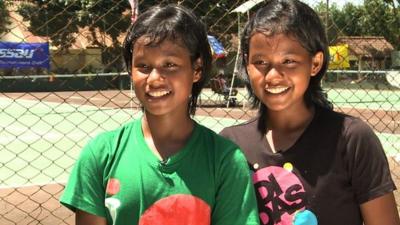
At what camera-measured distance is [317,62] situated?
1.80 m

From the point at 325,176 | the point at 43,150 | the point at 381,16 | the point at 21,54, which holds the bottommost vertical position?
the point at 43,150

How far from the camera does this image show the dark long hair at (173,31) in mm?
1588

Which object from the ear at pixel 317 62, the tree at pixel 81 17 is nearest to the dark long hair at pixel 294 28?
the ear at pixel 317 62

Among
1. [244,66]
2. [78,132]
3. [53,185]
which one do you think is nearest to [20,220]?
[53,185]

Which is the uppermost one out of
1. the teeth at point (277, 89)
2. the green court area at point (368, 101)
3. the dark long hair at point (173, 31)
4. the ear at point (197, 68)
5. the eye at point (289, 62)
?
the dark long hair at point (173, 31)

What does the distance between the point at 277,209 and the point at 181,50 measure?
55 cm

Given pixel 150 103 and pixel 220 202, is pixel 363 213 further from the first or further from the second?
pixel 150 103

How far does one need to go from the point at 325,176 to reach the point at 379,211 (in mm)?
189

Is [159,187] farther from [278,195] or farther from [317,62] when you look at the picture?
[317,62]

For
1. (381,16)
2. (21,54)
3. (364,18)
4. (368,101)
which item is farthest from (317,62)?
(368,101)

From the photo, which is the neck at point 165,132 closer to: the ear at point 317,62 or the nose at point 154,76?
the nose at point 154,76

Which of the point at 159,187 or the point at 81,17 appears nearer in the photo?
the point at 159,187

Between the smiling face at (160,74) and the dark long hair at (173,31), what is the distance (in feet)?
0.06

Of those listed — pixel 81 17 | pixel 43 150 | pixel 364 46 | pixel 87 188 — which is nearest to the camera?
pixel 87 188
